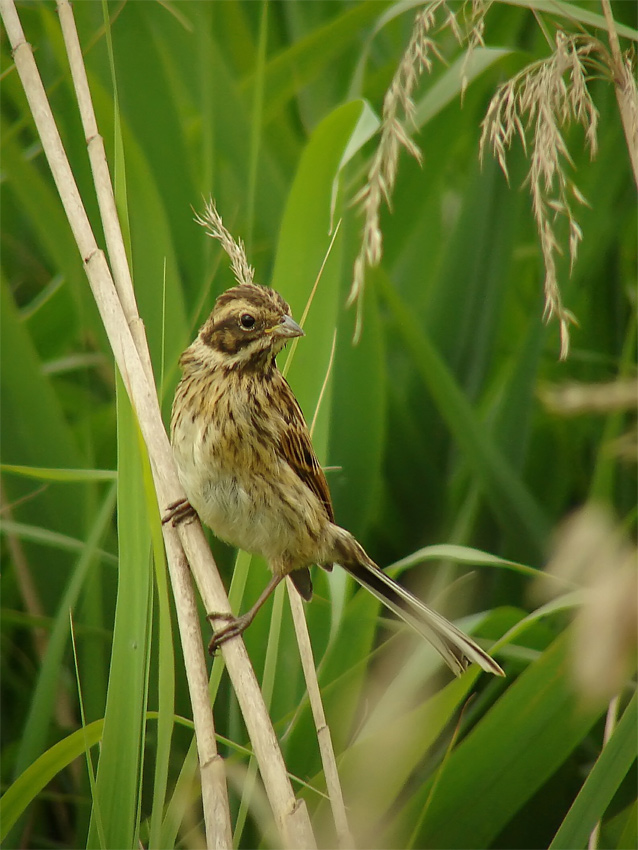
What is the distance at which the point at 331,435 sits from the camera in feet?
9.00

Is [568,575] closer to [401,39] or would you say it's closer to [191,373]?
[191,373]

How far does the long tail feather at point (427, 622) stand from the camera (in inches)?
76.4

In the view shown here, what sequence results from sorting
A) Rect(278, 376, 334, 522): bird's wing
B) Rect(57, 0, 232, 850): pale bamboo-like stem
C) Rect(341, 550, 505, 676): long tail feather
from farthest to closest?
Rect(278, 376, 334, 522): bird's wing < Rect(341, 550, 505, 676): long tail feather < Rect(57, 0, 232, 850): pale bamboo-like stem

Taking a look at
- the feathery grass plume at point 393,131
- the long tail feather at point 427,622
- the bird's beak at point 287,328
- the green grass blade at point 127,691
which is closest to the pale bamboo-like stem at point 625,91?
the feathery grass plume at point 393,131

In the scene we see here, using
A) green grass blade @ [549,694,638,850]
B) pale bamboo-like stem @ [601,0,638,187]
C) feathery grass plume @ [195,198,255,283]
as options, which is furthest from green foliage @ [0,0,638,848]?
pale bamboo-like stem @ [601,0,638,187]

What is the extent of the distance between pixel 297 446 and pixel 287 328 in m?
0.47

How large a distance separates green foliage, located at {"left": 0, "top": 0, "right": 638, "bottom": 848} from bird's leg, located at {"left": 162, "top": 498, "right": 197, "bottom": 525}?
0.18 meters

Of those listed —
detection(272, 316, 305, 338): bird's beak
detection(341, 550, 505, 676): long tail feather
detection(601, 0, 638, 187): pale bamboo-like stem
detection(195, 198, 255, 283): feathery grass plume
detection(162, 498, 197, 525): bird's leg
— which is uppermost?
detection(601, 0, 638, 187): pale bamboo-like stem

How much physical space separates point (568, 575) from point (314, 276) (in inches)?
60.7

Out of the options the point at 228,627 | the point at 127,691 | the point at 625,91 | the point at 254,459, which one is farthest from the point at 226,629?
the point at 625,91

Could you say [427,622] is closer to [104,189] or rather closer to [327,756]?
[327,756]

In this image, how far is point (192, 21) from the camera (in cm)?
270

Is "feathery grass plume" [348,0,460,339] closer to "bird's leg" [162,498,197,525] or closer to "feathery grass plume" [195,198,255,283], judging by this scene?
"feathery grass plume" [195,198,255,283]

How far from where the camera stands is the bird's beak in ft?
6.89
